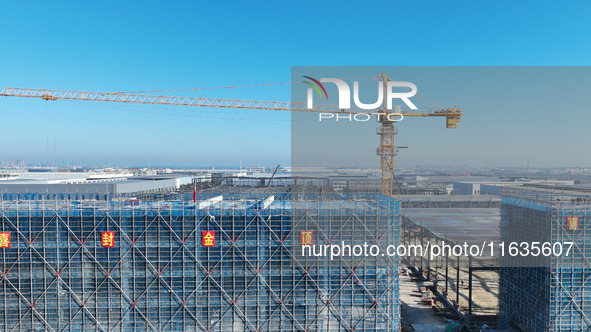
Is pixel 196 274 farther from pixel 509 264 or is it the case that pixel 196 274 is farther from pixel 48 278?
pixel 509 264

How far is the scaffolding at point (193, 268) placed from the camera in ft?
56.1

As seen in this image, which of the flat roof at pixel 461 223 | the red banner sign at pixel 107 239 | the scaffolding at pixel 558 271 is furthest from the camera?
the flat roof at pixel 461 223

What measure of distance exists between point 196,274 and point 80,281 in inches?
265

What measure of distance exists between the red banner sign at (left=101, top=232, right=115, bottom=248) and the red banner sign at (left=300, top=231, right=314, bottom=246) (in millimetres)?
10984

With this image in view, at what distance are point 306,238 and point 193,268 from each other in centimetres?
690

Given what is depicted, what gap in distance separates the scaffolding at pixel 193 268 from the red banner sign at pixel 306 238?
0.30m

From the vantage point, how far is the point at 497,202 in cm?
5081

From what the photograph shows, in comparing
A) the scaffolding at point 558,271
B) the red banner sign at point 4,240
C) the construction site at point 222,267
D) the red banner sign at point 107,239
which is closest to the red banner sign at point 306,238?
the construction site at point 222,267

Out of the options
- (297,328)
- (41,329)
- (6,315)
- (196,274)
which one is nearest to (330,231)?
(297,328)

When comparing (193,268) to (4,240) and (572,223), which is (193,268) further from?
(572,223)

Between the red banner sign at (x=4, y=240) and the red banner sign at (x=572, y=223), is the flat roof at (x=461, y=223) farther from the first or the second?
the red banner sign at (x=4, y=240)

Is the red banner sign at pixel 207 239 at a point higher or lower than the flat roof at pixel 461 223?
higher

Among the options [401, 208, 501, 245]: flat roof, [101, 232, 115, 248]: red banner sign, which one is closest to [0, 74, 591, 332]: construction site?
[101, 232, 115, 248]: red banner sign

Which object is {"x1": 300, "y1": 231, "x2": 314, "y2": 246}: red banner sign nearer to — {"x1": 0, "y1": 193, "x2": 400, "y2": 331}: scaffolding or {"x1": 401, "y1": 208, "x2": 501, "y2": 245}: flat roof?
{"x1": 0, "y1": 193, "x2": 400, "y2": 331}: scaffolding
